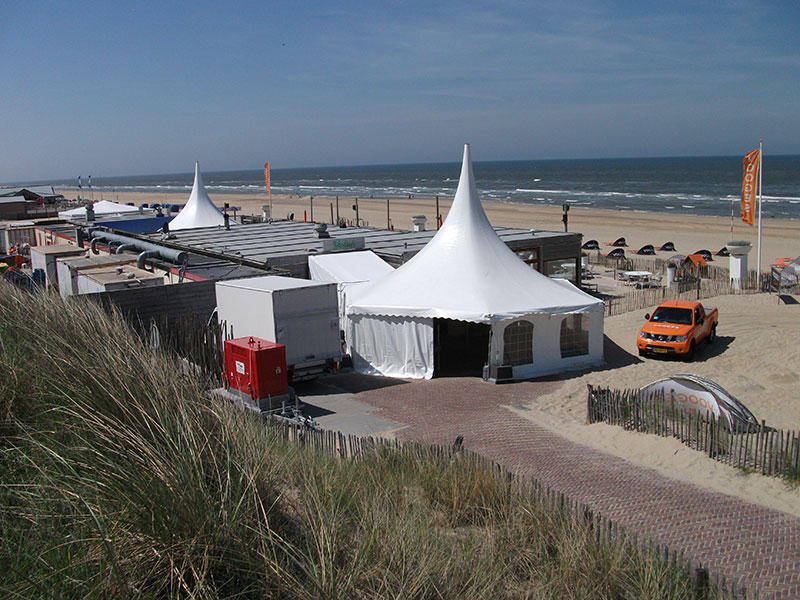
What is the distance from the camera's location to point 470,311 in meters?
16.4

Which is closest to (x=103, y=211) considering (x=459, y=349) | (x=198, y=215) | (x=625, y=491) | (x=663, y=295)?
(x=198, y=215)

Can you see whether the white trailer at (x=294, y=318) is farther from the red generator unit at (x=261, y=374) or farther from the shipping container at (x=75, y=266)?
the shipping container at (x=75, y=266)

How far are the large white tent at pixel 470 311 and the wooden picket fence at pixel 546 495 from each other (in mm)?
6907

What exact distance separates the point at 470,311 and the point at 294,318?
4085mm

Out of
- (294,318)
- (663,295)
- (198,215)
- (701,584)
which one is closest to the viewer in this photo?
(701,584)

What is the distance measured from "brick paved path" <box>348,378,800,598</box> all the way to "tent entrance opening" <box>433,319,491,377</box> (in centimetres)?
211

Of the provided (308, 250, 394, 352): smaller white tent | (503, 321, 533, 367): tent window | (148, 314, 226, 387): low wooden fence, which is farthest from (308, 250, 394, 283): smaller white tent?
(503, 321, 533, 367): tent window

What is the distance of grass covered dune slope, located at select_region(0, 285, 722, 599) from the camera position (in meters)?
4.32

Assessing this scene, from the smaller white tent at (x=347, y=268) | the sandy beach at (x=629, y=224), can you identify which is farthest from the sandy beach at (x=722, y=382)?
the sandy beach at (x=629, y=224)

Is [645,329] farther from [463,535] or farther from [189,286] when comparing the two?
[463,535]

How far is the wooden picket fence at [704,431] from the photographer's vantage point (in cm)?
1005

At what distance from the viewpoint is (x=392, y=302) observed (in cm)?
1736

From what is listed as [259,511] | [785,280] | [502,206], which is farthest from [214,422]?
[502,206]

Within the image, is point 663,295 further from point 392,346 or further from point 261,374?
point 261,374
